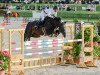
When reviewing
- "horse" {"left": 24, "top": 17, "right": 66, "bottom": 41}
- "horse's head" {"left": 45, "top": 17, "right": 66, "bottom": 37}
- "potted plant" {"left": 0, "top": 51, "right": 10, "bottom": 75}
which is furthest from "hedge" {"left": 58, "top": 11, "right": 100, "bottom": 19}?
"potted plant" {"left": 0, "top": 51, "right": 10, "bottom": 75}

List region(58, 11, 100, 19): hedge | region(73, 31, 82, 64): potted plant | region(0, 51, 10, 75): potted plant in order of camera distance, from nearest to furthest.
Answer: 1. region(0, 51, 10, 75): potted plant
2. region(73, 31, 82, 64): potted plant
3. region(58, 11, 100, 19): hedge

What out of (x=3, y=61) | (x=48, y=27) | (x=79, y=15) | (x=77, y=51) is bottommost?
(x=79, y=15)

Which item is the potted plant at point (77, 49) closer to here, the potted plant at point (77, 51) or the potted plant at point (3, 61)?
the potted plant at point (77, 51)

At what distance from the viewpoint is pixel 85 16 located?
1623 inches

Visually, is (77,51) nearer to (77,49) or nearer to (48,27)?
(77,49)

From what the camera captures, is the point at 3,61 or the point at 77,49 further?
the point at 77,49

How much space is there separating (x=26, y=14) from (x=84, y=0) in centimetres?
1391

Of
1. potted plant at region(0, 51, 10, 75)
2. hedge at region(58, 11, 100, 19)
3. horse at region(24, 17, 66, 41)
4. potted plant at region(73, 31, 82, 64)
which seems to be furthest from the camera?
hedge at region(58, 11, 100, 19)

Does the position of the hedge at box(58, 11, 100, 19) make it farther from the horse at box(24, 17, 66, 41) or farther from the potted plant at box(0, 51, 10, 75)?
the potted plant at box(0, 51, 10, 75)

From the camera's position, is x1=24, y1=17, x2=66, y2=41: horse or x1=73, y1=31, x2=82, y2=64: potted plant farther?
x1=73, y1=31, x2=82, y2=64: potted plant

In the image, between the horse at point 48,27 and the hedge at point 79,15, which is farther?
the hedge at point 79,15

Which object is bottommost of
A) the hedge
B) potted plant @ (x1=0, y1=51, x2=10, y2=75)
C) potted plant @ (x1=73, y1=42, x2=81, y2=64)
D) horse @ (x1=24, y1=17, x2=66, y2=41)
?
the hedge

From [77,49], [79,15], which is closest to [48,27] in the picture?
[77,49]

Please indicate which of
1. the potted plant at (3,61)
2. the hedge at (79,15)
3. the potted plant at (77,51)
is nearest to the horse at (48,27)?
the potted plant at (77,51)
